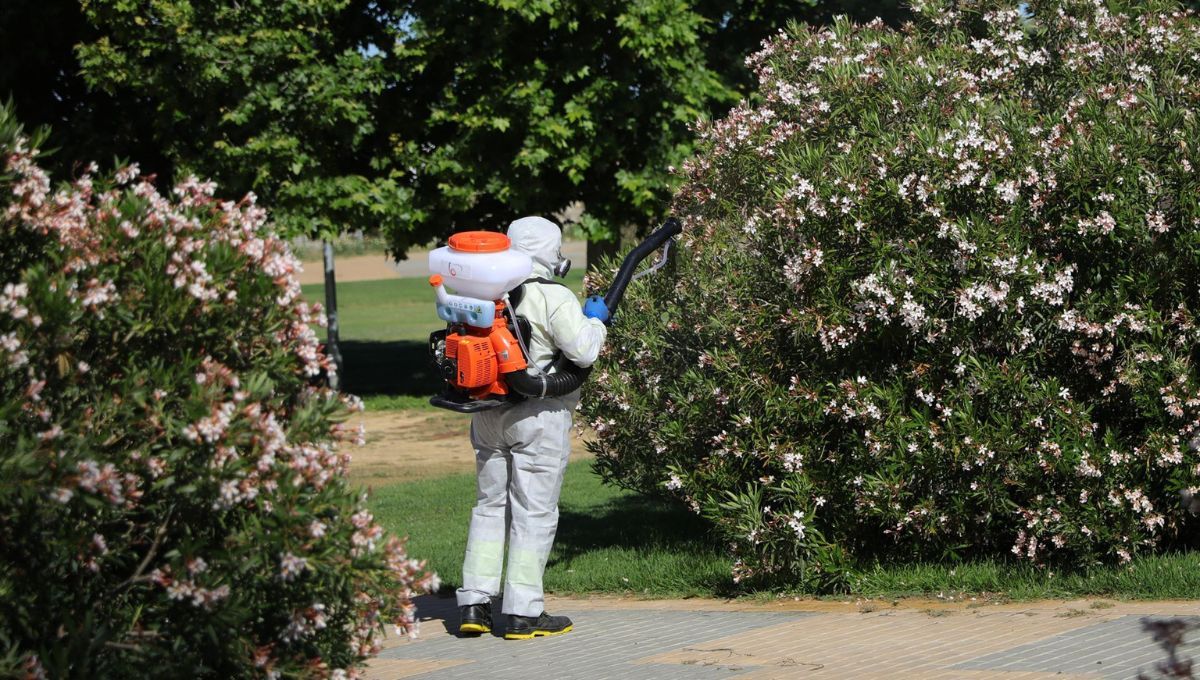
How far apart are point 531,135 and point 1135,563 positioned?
49.4ft

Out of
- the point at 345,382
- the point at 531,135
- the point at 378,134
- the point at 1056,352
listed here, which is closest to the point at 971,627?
the point at 1056,352

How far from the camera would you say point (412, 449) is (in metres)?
17.5

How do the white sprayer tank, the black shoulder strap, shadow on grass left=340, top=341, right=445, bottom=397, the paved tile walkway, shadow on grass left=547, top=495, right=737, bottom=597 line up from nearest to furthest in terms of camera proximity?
the paved tile walkway < the white sprayer tank < the black shoulder strap < shadow on grass left=547, top=495, right=737, bottom=597 < shadow on grass left=340, top=341, right=445, bottom=397

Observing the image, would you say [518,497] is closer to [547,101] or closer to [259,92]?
[547,101]

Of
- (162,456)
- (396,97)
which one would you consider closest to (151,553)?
(162,456)

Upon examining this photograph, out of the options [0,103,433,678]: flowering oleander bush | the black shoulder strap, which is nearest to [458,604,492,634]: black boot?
the black shoulder strap

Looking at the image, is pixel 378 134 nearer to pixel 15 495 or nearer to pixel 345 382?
pixel 345 382

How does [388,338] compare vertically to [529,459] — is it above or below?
below

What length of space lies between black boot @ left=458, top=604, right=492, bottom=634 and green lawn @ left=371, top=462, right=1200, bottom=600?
4.20 ft

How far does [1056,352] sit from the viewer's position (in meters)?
7.04

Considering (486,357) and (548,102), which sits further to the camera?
(548,102)

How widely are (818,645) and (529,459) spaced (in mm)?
1598

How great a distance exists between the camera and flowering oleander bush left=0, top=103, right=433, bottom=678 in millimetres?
3836

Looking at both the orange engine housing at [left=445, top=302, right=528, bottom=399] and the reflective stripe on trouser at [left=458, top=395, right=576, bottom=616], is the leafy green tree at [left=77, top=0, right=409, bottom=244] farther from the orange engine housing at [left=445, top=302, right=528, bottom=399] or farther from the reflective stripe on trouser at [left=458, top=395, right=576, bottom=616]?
the orange engine housing at [left=445, top=302, right=528, bottom=399]
